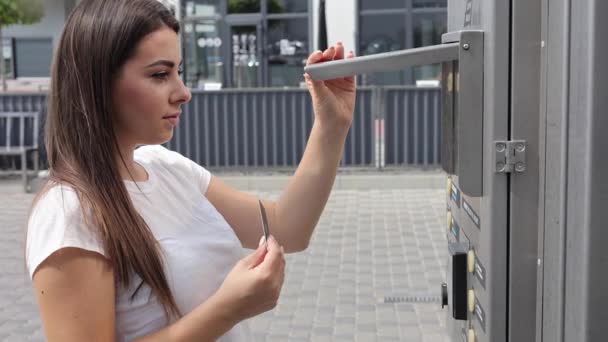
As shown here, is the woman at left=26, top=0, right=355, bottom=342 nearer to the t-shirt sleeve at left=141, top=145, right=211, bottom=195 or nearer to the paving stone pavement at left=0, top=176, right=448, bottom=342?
the t-shirt sleeve at left=141, top=145, right=211, bottom=195

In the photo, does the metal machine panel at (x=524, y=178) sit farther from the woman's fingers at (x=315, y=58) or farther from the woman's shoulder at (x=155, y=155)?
the woman's shoulder at (x=155, y=155)

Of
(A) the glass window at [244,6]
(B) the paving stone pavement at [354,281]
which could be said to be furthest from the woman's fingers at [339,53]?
(A) the glass window at [244,6]

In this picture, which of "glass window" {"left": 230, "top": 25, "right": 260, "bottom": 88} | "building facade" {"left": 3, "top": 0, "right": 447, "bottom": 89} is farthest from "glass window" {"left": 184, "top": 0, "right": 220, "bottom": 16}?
"glass window" {"left": 230, "top": 25, "right": 260, "bottom": 88}

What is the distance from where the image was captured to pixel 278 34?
19.9 m

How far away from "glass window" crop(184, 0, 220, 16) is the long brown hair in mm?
18476

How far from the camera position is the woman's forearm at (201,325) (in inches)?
60.6

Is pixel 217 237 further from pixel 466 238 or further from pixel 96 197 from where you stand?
pixel 466 238

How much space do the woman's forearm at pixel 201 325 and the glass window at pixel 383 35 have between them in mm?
17872

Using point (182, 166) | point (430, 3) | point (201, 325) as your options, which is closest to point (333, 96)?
point (182, 166)

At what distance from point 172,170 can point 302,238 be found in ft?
1.25

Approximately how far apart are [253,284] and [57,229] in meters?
0.35

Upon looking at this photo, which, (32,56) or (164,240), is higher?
(32,56)

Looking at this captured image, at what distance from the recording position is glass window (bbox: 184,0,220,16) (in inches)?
779

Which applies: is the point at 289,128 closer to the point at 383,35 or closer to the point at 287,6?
the point at 383,35
